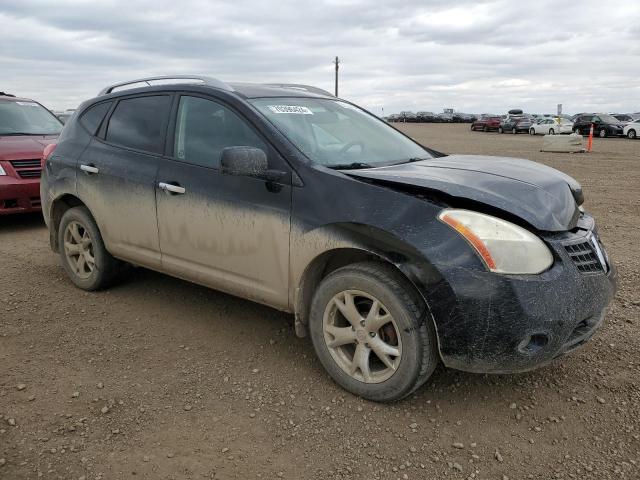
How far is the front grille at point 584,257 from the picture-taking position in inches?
110

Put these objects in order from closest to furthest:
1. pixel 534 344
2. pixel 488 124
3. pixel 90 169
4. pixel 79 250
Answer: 1. pixel 534 344
2. pixel 90 169
3. pixel 79 250
4. pixel 488 124

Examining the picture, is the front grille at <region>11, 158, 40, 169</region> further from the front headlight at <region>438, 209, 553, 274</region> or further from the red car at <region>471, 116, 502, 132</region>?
the red car at <region>471, 116, 502, 132</region>

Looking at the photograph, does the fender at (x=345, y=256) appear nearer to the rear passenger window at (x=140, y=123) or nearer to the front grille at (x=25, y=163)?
the rear passenger window at (x=140, y=123)

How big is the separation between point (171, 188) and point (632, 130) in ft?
118

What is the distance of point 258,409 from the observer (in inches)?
119

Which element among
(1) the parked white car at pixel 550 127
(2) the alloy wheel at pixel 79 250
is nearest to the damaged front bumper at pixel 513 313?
(2) the alloy wheel at pixel 79 250

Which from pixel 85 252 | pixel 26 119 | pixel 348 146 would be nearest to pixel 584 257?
pixel 348 146

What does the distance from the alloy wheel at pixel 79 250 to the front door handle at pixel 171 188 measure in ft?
3.91

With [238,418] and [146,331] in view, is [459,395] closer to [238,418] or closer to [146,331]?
[238,418]

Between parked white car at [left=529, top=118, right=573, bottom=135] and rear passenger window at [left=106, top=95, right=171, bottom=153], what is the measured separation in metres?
38.1

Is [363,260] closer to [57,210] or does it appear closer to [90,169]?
[90,169]

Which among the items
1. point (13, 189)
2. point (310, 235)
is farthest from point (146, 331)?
point (13, 189)

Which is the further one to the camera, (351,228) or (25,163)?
(25,163)

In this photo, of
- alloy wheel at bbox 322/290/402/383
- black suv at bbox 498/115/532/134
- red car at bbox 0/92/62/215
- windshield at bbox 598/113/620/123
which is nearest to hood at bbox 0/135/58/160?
red car at bbox 0/92/62/215
